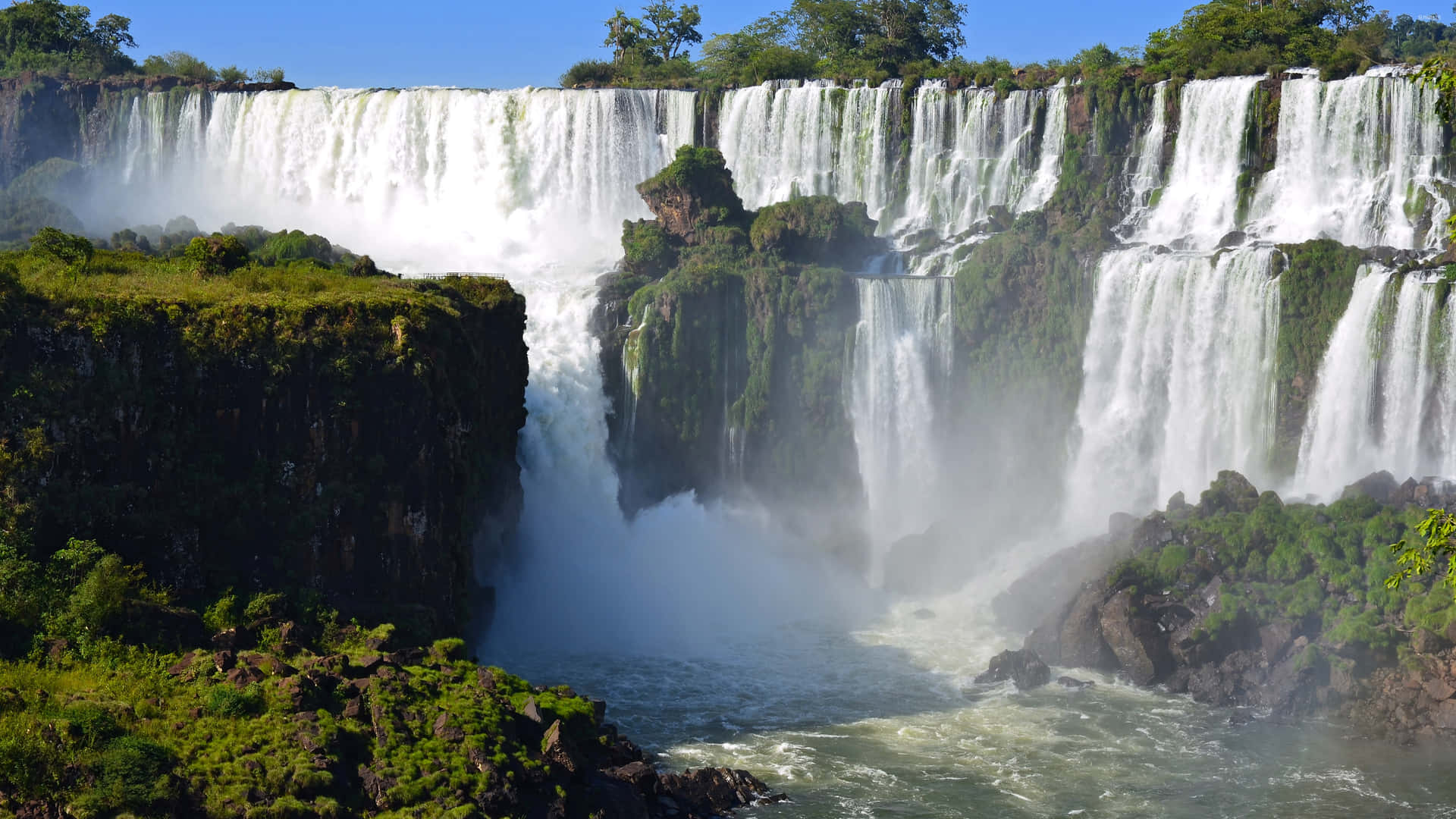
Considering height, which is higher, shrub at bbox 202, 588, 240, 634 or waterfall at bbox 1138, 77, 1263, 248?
waterfall at bbox 1138, 77, 1263, 248

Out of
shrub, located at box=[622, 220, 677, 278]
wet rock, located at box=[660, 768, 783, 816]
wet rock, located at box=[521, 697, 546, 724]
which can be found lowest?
wet rock, located at box=[660, 768, 783, 816]

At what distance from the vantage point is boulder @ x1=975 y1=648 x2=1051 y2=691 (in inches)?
1330

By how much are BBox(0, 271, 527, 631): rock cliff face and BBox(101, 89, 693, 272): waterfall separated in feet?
75.4

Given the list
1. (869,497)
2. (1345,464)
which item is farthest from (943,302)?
(1345,464)

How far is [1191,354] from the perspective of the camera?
42781 millimetres

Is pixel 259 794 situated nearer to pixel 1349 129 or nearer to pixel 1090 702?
pixel 1090 702

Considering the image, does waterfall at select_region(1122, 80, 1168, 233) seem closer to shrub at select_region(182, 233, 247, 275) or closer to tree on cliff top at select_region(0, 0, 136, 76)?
shrub at select_region(182, 233, 247, 275)

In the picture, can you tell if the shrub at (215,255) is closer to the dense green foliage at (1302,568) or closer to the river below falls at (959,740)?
the river below falls at (959,740)

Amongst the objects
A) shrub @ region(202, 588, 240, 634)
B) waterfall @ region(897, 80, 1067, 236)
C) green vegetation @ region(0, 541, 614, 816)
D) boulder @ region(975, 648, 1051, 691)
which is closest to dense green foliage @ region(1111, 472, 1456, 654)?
boulder @ region(975, 648, 1051, 691)

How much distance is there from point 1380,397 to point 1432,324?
7.71ft

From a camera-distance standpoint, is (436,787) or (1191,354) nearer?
(436,787)

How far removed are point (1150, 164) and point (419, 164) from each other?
27.7m

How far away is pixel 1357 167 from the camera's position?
47.2 metres

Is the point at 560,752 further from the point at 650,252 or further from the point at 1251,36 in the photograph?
the point at 1251,36
